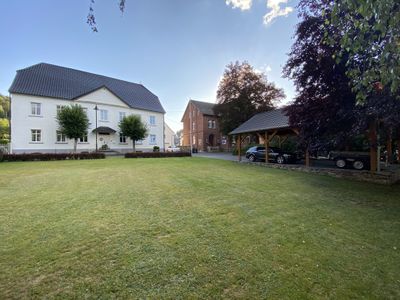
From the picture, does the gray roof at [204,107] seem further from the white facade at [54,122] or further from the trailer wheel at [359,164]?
the trailer wheel at [359,164]

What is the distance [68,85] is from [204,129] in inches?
899

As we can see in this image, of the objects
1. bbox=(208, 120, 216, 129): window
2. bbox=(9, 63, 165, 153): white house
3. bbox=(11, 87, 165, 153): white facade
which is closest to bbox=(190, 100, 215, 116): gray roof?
bbox=(208, 120, 216, 129): window

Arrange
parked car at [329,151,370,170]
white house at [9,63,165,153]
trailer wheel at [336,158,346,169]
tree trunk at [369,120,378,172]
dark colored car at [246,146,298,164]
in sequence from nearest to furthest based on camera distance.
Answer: tree trunk at [369,120,378,172] < parked car at [329,151,370,170] < trailer wheel at [336,158,346,169] < dark colored car at [246,146,298,164] < white house at [9,63,165,153]

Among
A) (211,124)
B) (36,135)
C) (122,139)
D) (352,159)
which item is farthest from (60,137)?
(352,159)

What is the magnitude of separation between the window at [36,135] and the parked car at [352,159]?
28.2 meters

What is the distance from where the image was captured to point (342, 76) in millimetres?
7973

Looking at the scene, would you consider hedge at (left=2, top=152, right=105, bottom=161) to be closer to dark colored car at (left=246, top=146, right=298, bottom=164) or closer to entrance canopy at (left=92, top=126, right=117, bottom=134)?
entrance canopy at (left=92, top=126, right=117, bottom=134)

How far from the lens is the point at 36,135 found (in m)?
22.0

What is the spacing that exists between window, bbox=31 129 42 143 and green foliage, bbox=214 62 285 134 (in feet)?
80.5

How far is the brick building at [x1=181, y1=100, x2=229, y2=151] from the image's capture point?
39.1 metres

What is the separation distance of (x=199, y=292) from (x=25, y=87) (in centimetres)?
2849

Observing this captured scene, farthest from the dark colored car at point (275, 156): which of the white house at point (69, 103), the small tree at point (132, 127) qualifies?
the white house at point (69, 103)

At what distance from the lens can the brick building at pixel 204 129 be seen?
39094mm

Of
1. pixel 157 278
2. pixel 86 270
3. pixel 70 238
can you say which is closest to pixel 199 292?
pixel 157 278
